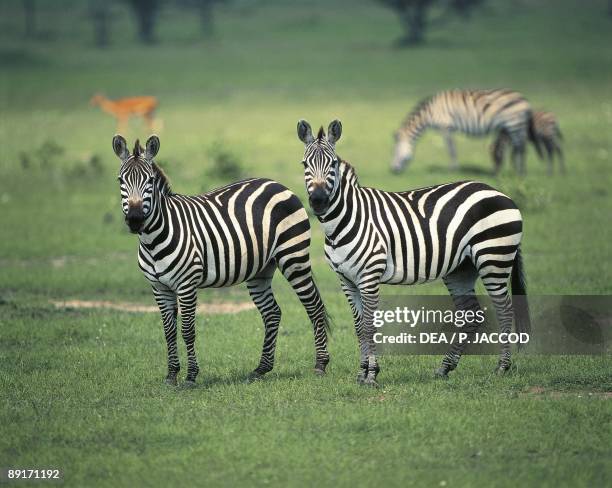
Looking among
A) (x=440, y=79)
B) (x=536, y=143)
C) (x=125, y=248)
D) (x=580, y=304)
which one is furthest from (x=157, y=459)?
(x=440, y=79)

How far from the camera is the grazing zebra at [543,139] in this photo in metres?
24.6

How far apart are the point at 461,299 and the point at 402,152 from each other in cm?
1596

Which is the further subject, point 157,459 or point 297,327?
point 297,327

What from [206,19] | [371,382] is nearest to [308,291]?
[371,382]

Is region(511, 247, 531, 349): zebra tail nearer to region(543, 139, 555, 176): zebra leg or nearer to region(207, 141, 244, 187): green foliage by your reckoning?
region(207, 141, 244, 187): green foliage

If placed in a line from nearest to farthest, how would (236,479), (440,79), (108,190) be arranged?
(236,479) < (108,190) < (440,79)

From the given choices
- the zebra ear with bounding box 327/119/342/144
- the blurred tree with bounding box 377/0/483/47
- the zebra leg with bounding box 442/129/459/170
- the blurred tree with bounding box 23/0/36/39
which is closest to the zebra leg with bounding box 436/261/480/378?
the zebra ear with bounding box 327/119/342/144

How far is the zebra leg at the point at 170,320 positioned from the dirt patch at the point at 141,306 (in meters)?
3.57

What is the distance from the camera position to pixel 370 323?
31.7ft

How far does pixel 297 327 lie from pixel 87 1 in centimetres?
6982

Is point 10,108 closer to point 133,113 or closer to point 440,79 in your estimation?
point 133,113

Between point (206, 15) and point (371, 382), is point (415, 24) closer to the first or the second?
point (206, 15)

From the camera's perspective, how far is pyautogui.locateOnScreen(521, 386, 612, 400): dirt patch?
9.34 m

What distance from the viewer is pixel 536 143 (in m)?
25.5
